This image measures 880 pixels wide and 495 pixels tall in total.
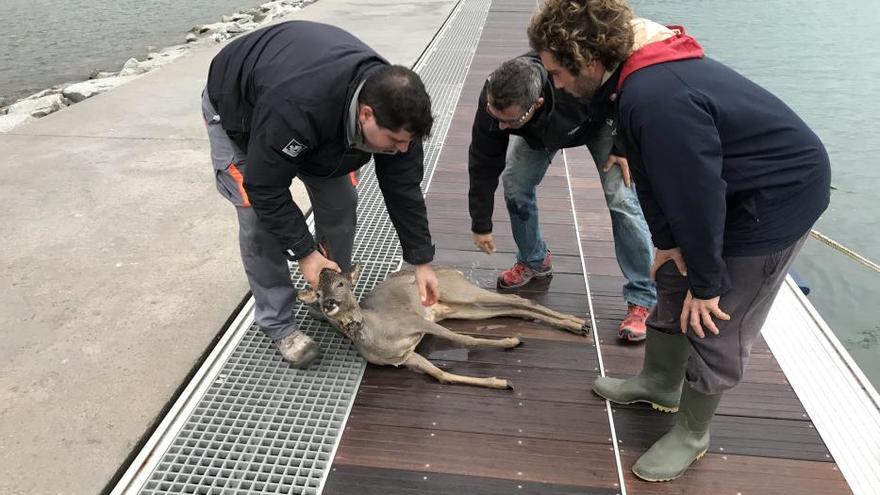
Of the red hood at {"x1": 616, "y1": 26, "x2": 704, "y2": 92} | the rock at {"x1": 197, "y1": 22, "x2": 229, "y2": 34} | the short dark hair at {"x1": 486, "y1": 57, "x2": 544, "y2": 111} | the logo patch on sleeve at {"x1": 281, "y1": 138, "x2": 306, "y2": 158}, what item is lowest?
the rock at {"x1": 197, "y1": 22, "x2": 229, "y2": 34}

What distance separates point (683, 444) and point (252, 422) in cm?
190

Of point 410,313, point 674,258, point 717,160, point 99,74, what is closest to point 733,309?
point 674,258

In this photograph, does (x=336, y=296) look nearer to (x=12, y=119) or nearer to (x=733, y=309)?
(x=733, y=309)

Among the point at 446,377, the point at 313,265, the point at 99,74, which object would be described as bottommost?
the point at 99,74

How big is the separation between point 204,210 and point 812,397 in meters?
4.16

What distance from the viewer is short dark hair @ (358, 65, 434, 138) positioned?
7.34 ft

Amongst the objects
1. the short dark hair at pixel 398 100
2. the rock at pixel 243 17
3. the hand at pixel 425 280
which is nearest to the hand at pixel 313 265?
the hand at pixel 425 280

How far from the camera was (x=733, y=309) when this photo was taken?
220cm

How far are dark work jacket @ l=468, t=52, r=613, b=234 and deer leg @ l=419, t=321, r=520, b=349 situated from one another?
1.91 ft

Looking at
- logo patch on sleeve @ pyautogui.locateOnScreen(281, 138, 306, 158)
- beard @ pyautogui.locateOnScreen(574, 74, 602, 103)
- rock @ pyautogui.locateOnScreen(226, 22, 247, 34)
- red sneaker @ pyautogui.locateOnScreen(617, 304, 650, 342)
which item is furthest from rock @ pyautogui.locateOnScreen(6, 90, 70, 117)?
beard @ pyautogui.locateOnScreen(574, 74, 602, 103)

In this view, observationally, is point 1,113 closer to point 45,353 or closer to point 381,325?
point 45,353

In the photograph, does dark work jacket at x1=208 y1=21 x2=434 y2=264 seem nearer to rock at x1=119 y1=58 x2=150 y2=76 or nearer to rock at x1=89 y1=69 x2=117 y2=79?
rock at x1=119 y1=58 x2=150 y2=76

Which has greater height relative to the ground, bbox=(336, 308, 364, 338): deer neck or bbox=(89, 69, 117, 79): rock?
bbox=(336, 308, 364, 338): deer neck

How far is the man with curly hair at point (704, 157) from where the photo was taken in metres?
1.87
